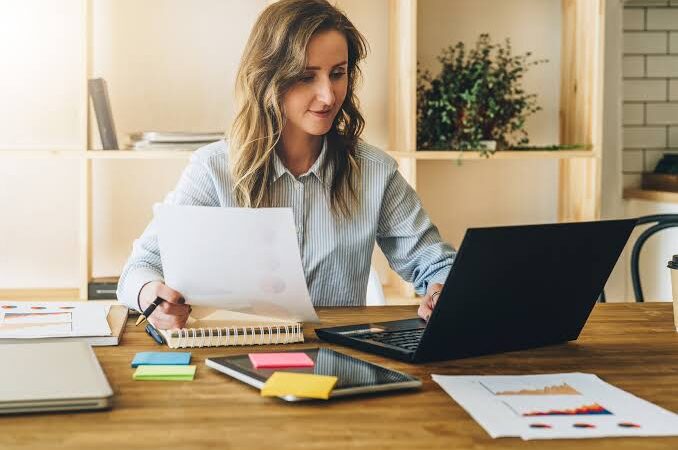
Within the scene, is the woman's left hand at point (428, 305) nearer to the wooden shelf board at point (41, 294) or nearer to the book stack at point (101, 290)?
the book stack at point (101, 290)

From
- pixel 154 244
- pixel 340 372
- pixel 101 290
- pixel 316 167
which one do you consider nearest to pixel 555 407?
pixel 340 372

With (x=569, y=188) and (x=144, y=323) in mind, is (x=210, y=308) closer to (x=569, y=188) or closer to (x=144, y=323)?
(x=144, y=323)

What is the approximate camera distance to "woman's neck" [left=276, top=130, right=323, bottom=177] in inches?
87.9

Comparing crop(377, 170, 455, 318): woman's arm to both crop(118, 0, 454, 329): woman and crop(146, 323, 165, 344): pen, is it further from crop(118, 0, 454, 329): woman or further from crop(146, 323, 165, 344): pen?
crop(146, 323, 165, 344): pen

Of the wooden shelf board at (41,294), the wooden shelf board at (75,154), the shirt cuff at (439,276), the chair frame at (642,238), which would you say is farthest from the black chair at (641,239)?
the wooden shelf board at (41,294)

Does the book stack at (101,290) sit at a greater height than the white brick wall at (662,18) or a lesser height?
lesser

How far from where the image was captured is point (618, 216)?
12.0ft

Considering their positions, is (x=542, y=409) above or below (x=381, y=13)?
below

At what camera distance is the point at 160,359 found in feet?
4.40

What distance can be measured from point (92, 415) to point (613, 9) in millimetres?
3043

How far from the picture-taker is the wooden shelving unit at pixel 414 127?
10.0 ft

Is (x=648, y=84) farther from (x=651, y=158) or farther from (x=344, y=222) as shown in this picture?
(x=344, y=222)

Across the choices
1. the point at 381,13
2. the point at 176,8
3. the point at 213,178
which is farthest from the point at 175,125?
the point at 213,178

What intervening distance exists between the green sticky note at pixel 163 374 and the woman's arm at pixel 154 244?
27 cm
